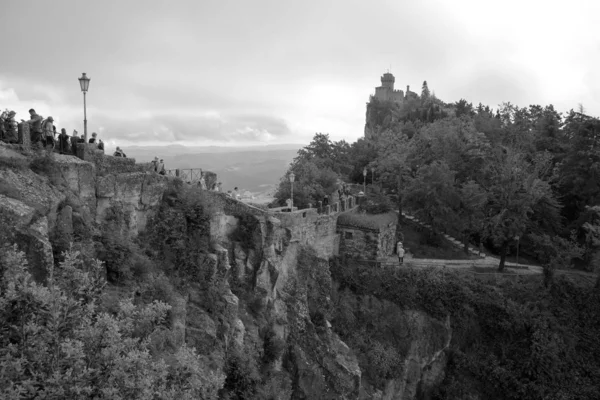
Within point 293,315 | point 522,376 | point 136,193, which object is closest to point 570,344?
point 522,376

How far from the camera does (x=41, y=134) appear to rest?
13359 mm

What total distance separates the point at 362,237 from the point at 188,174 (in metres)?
11.2

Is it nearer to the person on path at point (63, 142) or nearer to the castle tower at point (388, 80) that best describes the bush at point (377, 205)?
the person on path at point (63, 142)

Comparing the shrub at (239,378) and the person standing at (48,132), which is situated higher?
the person standing at (48,132)

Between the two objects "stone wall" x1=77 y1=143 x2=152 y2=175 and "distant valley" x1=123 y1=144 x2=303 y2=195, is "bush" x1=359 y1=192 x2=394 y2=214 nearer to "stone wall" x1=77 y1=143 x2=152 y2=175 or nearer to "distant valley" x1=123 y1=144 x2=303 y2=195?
"stone wall" x1=77 y1=143 x2=152 y2=175

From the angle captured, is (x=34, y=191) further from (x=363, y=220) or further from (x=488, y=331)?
(x=488, y=331)

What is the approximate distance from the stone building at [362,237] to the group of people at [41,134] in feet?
46.1

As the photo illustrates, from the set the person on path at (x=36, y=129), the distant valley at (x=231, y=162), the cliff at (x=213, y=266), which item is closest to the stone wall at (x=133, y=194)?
the cliff at (x=213, y=266)

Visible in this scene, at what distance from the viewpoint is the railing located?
17.1 meters

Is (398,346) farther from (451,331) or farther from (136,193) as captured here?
(136,193)

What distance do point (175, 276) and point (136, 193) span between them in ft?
9.84

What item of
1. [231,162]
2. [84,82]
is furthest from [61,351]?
[231,162]

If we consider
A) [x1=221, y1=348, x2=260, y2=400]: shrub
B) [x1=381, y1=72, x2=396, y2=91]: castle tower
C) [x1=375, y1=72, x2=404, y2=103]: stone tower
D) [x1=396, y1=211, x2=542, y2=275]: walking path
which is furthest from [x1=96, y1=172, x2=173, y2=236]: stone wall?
[x1=381, y1=72, x2=396, y2=91]: castle tower

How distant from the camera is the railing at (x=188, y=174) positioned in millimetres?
17114
